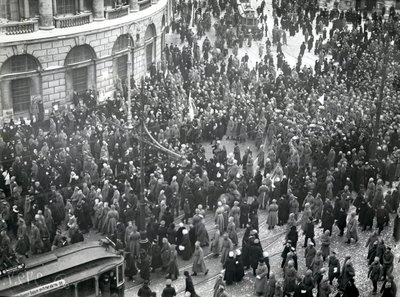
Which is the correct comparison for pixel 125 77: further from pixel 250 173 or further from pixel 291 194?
pixel 291 194

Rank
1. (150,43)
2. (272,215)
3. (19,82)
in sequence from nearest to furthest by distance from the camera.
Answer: (272,215) → (19,82) → (150,43)

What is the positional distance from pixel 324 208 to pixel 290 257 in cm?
426

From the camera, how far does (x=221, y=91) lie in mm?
39562

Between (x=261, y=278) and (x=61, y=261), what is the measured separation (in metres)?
6.74

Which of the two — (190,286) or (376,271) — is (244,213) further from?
(376,271)

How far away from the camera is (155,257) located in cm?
2350

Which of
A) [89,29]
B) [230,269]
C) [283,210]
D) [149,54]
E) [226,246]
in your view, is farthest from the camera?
[149,54]

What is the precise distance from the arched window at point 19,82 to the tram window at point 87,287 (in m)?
19.8

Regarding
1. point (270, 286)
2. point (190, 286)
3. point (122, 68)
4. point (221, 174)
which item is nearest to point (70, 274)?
point (190, 286)

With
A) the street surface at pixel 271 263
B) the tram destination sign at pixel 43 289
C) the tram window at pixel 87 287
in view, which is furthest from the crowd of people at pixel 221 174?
the tram window at pixel 87 287

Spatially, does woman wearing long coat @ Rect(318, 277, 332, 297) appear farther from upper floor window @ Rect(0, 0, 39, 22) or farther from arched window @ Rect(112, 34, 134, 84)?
arched window @ Rect(112, 34, 134, 84)

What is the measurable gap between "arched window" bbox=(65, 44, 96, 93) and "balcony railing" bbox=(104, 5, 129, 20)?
105 inches

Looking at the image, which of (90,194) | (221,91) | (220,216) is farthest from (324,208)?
(221,91)

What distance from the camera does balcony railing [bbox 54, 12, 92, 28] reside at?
38.3 m
